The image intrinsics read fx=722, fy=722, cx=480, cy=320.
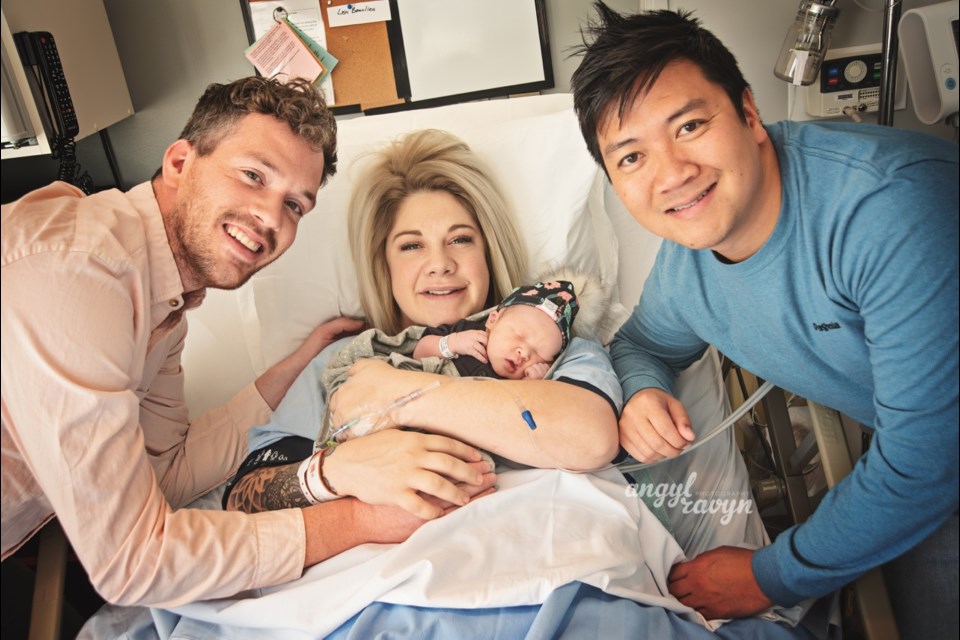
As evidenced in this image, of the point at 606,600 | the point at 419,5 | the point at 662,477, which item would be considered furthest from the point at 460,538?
the point at 419,5

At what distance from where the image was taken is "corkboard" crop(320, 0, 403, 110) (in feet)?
4.93

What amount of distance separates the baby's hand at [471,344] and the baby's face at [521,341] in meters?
0.01

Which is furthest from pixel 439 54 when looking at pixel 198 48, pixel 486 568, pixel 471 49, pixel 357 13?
pixel 486 568

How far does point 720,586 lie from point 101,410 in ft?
2.89

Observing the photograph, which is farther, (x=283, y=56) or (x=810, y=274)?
(x=283, y=56)

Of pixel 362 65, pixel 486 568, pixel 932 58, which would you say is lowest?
pixel 486 568

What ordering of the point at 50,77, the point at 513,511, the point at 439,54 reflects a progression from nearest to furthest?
1. the point at 513,511
2. the point at 50,77
3. the point at 439,54

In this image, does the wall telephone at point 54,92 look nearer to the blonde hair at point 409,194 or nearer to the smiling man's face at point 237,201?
the smiling man's face at point 237,201

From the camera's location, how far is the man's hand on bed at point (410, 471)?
1.06 m

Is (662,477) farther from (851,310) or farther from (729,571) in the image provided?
(851,310)

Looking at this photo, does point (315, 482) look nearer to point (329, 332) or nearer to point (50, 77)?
point (329, 332)

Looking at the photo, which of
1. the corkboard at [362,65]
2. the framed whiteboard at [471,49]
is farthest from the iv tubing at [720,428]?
the corkboard at [362,65]

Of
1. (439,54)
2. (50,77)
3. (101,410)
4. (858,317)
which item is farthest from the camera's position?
(439,54)

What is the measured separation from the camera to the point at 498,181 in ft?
4.96
